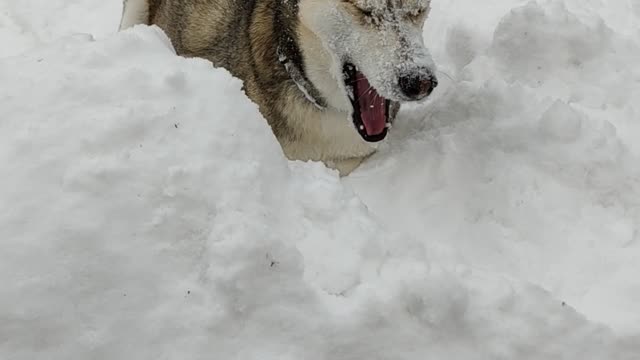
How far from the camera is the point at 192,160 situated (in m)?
2.23

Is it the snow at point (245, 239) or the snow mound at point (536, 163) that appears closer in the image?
the snow at point (245, 239)

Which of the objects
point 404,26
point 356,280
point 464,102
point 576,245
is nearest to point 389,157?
point 464,102

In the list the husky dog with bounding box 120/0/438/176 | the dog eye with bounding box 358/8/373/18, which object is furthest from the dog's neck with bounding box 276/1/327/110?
the dog eye with bounding box 358/8/373/18

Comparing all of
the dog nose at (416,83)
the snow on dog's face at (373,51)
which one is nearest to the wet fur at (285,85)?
the snow on dog's face at (373,51)

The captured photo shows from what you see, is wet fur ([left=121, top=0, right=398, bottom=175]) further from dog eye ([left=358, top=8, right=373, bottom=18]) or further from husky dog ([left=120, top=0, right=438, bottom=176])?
dog eye ([left=358, top=8, right=373, bottom=18])

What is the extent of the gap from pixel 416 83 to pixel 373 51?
228mm

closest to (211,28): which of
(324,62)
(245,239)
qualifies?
(324,62)

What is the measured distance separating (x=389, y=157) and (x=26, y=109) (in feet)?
5.43

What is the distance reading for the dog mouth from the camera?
3.22m

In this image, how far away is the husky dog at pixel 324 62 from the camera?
2.98m

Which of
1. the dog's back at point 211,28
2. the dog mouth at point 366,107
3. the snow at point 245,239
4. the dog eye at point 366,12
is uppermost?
the dog eye at point 366,12

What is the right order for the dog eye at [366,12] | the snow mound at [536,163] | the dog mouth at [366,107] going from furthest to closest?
the dog mouth at [366,107], the dog eye at [366,12], the snow mound at [536,163]

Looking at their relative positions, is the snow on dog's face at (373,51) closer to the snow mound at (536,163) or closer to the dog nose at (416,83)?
the dog nose at (416,83)

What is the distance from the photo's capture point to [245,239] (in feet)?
6.79
